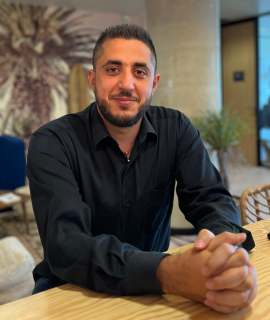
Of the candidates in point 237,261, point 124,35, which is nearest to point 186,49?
point 124,35

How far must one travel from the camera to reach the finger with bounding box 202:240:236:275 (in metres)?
0.76

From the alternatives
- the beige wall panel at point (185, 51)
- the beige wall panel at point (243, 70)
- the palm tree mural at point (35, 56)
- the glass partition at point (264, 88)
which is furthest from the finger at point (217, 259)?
the glass partition at point (264, 88)

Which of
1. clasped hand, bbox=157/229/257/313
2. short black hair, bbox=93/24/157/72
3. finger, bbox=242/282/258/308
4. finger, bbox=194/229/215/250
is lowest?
finger, bbox=242/282/258/308

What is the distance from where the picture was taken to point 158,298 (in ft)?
2.74

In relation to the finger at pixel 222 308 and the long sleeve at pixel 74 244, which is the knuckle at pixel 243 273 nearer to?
the finger at pixel 222 308

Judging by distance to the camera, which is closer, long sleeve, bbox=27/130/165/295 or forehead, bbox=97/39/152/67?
long sleeve, bbox=27/130/165/295

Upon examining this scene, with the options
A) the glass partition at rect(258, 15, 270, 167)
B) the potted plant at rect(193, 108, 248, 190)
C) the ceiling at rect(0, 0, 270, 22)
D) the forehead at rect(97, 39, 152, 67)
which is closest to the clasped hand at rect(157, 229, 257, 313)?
the forehead at rect(97, 39, 152, 67)

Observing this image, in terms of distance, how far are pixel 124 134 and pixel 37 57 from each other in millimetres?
4972

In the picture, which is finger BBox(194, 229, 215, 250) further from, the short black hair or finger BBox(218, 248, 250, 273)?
the short black hair

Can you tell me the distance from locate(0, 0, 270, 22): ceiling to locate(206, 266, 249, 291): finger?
223 inches

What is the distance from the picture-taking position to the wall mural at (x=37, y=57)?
564 centimetres

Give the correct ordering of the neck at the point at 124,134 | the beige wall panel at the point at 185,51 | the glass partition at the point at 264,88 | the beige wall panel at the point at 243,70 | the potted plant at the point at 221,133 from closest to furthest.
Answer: the neck at the point at 124,134
the potted plant at the point at 221,133
the beige wall panel at the point at 185,51
the glass partition at the point at 264,88
the beige wall panel at the point at 243,70

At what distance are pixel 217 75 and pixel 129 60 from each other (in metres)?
2.86

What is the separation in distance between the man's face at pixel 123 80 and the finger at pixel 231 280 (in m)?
0.75
